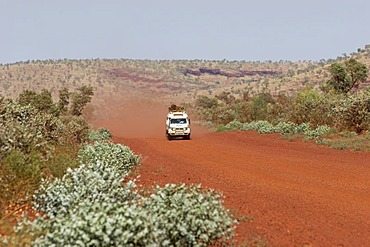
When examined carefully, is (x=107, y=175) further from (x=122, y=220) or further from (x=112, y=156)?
(x=112, y=156)

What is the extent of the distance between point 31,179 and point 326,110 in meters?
30.9

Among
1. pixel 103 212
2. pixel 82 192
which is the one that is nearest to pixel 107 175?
pixel 82 192

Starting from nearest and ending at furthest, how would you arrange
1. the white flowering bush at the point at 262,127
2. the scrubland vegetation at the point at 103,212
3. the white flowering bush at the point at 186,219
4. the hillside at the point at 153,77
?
1. the scrubland vegetation at the point at 103,212
2. the white flowering bush at the point at 186,219
3. the white flowering bush at the point at 262,127
4. the hillside at the point at 153,77

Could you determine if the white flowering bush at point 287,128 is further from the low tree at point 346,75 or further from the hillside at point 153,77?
the hillside at point 153,77

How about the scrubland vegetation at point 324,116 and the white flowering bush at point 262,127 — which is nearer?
the scrubland vegetation at point 324,116

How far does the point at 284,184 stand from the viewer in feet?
51.3

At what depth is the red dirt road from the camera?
989 cm

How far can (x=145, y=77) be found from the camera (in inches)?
4437

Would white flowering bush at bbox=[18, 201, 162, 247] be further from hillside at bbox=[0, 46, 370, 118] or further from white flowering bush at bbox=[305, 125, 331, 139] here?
hillside at bbox=[0, 46, 370, 118]

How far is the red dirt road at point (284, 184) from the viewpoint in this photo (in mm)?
9891

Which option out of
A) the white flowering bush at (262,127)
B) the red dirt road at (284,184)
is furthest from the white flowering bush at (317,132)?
the white flowering bush at (262,127)

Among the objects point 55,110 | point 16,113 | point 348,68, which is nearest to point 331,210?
point 16,113

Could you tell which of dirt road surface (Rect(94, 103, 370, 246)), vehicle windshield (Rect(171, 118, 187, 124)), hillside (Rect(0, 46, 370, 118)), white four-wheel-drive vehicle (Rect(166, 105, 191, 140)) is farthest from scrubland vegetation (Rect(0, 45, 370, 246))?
hillside (Rect(0, 46, 370, 118))

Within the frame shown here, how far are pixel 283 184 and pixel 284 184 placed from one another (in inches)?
1.1
